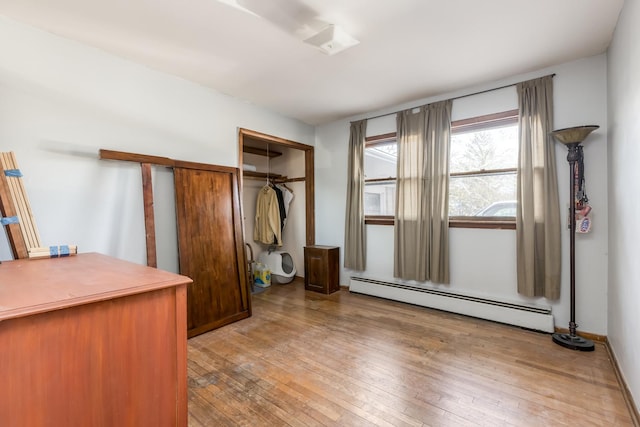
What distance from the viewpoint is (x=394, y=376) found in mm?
2084

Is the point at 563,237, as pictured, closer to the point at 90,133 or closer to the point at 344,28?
the point at 344,28

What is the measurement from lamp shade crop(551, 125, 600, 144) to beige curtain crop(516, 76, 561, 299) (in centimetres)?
32

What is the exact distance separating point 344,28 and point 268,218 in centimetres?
324

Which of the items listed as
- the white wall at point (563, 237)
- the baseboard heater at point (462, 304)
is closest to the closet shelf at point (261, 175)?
the white wall at point (563, 237)

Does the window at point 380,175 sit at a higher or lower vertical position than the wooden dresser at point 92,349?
higher

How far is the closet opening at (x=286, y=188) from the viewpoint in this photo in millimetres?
4777

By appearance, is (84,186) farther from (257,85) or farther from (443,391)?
(443,391)

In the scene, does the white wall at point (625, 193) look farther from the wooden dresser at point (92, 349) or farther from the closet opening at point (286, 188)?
the closet opening at point (286, 188)

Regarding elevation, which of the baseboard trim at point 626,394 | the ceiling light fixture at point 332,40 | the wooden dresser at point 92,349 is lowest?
Result: the baseboard trim at point 626,394

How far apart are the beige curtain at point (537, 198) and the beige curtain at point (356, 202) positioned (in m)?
1.88

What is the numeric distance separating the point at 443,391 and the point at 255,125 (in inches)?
136

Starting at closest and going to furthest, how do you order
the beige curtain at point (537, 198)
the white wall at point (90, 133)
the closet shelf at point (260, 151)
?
the white wall at point (90, 133), the beige curtain at point (537, 198), the closet shelf at point (260, 151)

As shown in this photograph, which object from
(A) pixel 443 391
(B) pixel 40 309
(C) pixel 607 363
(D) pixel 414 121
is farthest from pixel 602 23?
(B) pixel 40 309

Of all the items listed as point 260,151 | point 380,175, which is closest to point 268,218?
→ point 260,151
